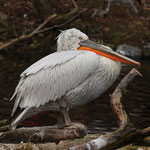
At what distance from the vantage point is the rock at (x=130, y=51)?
11.3 m

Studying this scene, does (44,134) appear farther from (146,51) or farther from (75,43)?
(146,51)

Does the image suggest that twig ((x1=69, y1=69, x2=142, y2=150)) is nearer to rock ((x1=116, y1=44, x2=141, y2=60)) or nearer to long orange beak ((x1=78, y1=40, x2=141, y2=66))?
long orange beak ((x1=78, y1=40, x2=141, y2=66))

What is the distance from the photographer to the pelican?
12.3 ft

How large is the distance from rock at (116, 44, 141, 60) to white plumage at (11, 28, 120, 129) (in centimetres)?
752

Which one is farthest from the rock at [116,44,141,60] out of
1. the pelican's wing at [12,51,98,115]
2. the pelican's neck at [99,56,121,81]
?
the pelican's wing at [12,51,98,115]

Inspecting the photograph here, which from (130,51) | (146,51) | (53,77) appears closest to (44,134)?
(53,77)

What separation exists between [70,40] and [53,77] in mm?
451

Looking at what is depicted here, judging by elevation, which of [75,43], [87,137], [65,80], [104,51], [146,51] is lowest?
[87,137]

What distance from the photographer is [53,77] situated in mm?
3797

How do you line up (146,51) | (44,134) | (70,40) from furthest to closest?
(146,51) < (70,40) < (44,134)

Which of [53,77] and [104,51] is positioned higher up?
[104,51]

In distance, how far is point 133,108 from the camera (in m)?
6.64

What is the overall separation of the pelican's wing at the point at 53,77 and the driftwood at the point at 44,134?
238 millimetres

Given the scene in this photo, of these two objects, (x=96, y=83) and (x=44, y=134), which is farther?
(x=96, y=83)
